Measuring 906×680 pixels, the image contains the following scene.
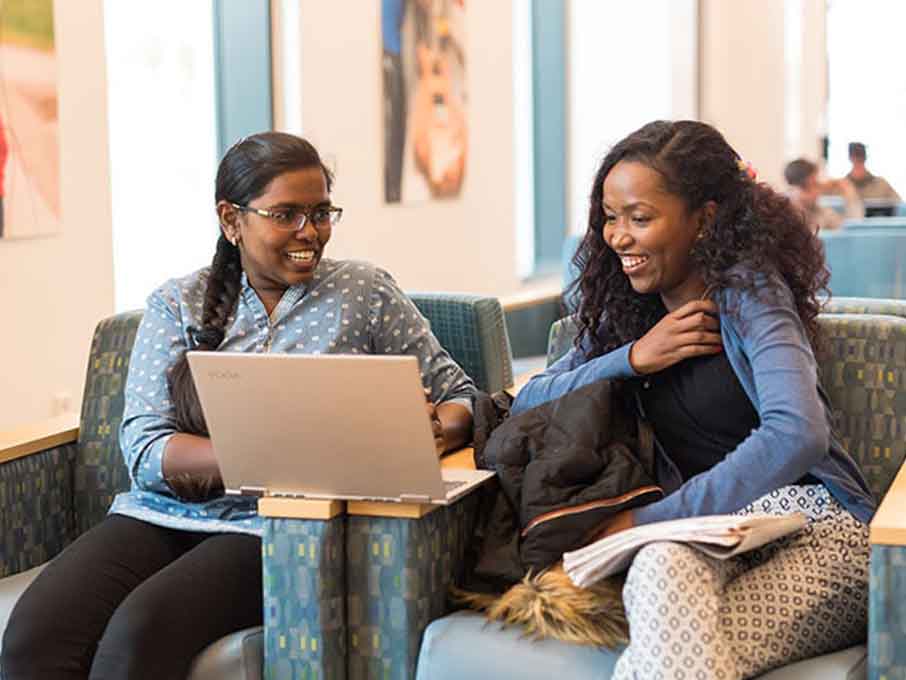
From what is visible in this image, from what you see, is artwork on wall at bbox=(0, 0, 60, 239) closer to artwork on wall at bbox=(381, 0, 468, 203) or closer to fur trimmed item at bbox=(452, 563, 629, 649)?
artwork on wall at bbox=(381, 0, 468, 203)

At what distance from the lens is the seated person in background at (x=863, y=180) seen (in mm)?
10500

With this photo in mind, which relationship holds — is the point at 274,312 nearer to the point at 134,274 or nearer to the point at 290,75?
the point at 134,274

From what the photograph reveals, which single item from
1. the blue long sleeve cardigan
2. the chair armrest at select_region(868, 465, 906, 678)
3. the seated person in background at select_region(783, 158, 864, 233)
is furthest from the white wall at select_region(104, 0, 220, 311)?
the seated person in background at select_region(783, 158, 864, 233)

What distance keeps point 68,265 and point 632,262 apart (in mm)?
2555

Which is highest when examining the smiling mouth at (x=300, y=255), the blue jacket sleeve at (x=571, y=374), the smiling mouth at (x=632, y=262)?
the smiling mouth at (x=300, y=255)

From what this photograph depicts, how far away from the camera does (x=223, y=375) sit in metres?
2.29

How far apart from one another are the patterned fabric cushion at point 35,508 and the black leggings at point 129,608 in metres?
0.25

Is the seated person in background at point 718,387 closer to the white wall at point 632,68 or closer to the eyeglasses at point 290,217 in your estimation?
the eyeglasses at point 290,217

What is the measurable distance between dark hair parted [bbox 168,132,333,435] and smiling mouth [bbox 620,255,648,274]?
588 millimetres

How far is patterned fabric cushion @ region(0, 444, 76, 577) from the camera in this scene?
2.81 m

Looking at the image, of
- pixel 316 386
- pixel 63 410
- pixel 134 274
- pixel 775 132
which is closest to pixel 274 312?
pixel 316 386

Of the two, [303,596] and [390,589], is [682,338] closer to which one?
[390,589]

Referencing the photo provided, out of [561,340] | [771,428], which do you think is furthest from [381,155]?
[771,428]

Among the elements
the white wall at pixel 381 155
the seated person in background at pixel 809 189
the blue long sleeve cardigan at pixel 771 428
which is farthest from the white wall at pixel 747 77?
the blue long sleeve cardigan at pixel 771 428
